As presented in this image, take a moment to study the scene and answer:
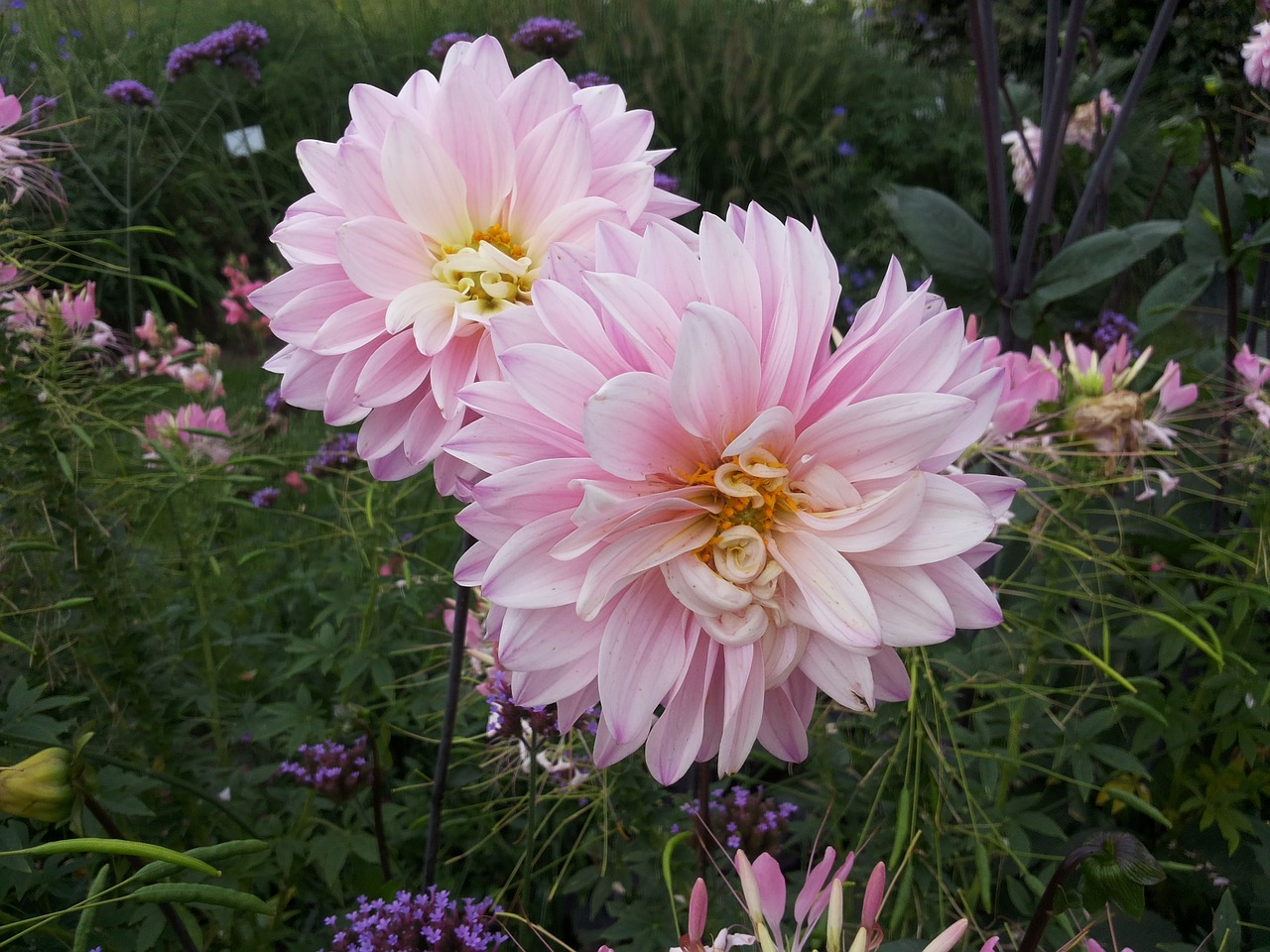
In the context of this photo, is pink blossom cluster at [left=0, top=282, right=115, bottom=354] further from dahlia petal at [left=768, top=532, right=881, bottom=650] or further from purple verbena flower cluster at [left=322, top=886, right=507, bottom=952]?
dahlia petal at [left=768, top=532, right=881, bottom=650]

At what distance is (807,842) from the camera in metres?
1.16

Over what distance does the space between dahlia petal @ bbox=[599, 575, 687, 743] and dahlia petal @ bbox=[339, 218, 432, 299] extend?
303 mm

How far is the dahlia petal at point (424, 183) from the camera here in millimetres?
660

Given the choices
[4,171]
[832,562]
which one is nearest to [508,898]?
[832,562]

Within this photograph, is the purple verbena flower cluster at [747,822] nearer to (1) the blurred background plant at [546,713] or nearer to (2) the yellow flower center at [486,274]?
(1) the blurred background plant at [546,713]

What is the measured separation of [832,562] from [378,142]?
48 centimetres

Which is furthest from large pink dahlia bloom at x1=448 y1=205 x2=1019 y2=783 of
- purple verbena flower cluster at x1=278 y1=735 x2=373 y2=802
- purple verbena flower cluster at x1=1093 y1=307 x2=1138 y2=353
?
purple verbena flower cluster at x1=1093 y1=307 x2=1138 y2=353

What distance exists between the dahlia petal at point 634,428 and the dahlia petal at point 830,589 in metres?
0.09

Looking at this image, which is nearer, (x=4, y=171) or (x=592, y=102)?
(x=592, y=102)

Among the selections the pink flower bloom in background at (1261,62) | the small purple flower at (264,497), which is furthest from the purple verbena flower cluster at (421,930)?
the pink flower bloom in background at (1261,62)

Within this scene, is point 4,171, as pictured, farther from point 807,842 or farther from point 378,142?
point 807,842

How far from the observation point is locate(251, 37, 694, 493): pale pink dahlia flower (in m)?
0.67

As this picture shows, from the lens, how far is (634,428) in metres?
0.55

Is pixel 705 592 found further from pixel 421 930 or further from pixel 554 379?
pixel 421 930
